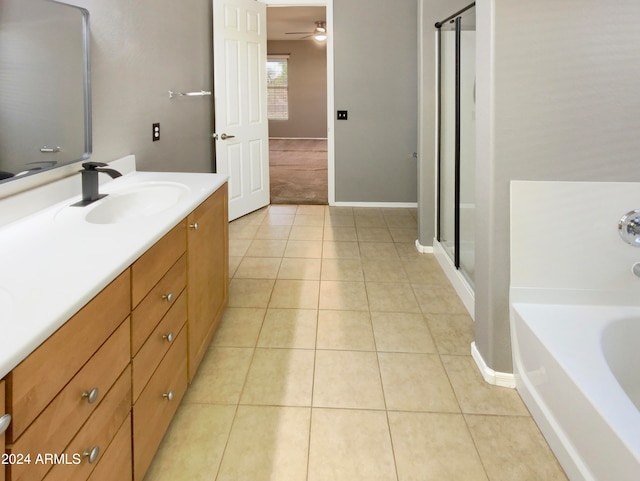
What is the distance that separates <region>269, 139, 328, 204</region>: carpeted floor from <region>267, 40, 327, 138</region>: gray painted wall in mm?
790

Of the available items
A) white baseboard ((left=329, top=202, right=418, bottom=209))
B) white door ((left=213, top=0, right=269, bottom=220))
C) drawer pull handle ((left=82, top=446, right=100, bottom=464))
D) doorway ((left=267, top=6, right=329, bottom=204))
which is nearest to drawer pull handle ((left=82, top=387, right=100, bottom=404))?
drawer pull handle ((left=82, top=446, right=100, bottom=464))

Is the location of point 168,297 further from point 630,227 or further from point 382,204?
point 382,204

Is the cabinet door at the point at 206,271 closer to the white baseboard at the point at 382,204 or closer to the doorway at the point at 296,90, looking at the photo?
the white baseboard at the point at 382,204

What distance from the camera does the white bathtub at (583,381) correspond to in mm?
1371

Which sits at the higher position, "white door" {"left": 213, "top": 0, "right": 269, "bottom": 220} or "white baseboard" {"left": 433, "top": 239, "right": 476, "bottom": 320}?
"white door" {"left": 213, "top": 0, "right": 269, "bottom": 220}

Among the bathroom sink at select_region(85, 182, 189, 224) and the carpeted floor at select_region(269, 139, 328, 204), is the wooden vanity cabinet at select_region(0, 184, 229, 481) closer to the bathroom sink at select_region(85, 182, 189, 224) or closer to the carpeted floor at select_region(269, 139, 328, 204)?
the bathroom sink at select_region(85, 182, 189, 224)

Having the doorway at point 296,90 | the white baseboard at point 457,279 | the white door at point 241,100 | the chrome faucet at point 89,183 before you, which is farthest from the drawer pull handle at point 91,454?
the doorway at point 296,90

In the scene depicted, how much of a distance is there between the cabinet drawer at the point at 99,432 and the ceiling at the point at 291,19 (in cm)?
742

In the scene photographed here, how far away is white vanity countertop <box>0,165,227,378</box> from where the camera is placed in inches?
37.8

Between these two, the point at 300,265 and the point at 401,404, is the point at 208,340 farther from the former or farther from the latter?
the point at 300,265

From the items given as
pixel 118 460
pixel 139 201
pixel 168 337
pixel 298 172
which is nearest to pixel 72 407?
pixel 118 460

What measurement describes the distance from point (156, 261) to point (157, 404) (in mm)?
A: 461

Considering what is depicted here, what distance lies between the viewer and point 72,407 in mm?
1074

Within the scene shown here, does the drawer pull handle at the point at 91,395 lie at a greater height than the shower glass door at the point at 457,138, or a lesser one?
lesser
